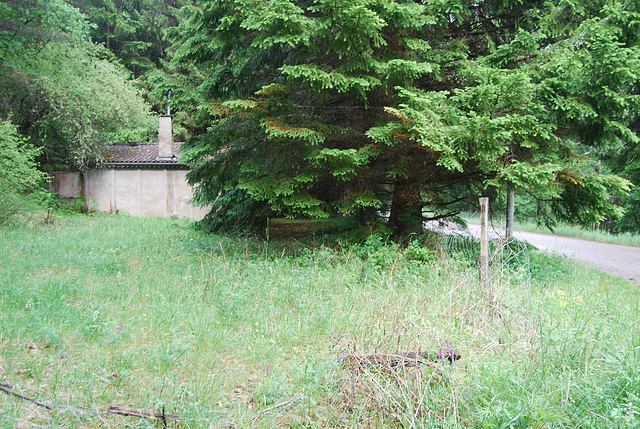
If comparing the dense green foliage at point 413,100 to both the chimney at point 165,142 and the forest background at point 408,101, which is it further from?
the chimney at point 165,142

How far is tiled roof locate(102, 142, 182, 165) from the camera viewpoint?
19.9 metres

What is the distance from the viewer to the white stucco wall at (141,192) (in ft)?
65.6

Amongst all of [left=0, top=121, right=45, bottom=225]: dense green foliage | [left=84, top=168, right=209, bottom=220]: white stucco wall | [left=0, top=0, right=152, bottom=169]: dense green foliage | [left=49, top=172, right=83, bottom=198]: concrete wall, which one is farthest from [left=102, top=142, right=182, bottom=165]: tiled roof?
[left=0, top=121, right=45, bottom=225]: dense green foliage

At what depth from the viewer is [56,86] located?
58.6 feet

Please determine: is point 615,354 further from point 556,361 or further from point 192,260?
point 192,260

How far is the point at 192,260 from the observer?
7289 mm

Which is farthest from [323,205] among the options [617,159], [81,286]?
[617,159]

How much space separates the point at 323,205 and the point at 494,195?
356 centimetres

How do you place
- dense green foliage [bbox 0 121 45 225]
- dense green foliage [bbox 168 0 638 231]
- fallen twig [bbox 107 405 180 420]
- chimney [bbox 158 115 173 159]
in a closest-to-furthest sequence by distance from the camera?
fallen twig [bbox 107 405 180 420] → dense green foliage [bbox 168 0 638 231] → dense green foliage [bbox 0 121 45 225] → chimney [bbox 158 115 173 159]

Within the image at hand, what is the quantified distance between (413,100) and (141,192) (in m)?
17.6

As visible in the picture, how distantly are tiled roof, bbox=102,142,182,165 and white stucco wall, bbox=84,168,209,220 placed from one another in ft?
1.48

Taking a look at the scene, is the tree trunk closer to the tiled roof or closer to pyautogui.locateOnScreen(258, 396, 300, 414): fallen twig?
pyautogui.locateOnScreen(258, 396, 300, 414): fallen twig

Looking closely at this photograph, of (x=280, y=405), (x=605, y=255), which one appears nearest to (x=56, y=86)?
(x=280, y=405)

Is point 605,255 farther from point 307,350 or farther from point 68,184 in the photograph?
point 68,184
